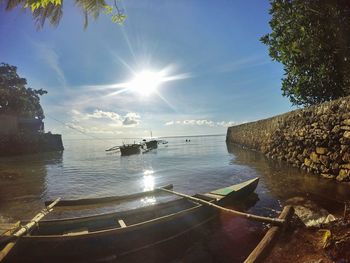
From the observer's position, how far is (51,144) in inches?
2045

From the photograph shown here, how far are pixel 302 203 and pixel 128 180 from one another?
38.5 ft

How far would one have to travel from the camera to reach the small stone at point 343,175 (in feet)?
36.1

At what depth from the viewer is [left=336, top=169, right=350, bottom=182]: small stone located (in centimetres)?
1102

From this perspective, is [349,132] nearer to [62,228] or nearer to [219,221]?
[219,221]

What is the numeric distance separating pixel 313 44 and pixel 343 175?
266 inches

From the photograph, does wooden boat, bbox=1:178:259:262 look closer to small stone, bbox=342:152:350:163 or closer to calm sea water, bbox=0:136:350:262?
calm sea water, bbox=0:136:350:262

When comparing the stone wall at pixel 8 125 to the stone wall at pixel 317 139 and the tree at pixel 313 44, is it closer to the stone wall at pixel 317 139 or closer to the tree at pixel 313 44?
the stone wall at pixel 317 139

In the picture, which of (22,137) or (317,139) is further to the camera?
(22,137)

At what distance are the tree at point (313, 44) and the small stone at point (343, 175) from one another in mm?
5716

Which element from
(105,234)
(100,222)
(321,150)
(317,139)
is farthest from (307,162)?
(105,234)

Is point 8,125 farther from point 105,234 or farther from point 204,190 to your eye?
point 105,234

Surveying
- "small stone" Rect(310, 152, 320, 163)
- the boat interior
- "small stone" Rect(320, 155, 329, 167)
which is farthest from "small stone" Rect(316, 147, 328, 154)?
the boat interior

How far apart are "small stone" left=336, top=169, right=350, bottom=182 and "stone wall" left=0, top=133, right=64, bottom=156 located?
46094mm

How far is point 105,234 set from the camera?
5410 mm
